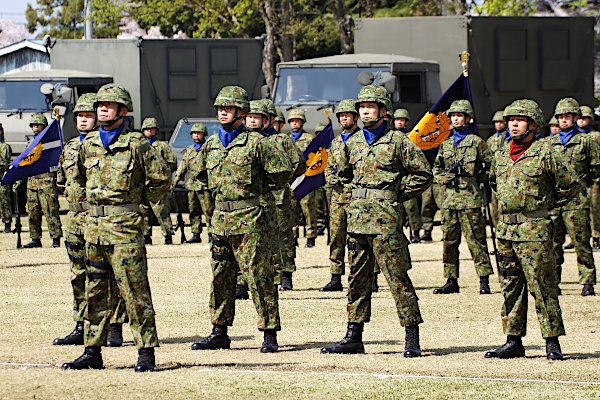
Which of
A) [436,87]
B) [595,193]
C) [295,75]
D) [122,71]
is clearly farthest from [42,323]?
[122,71]

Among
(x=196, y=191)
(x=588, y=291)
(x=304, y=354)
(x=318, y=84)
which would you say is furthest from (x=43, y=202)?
(x=304, y=354)

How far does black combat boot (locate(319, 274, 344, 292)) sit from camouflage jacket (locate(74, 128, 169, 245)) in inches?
207

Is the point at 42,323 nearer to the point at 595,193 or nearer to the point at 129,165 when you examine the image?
the point at 129,165

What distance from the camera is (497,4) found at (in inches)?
1428

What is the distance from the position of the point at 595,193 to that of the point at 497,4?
59.6ft

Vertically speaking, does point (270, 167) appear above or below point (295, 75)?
below

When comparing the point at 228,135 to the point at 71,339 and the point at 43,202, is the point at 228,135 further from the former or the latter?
the point at 43,202

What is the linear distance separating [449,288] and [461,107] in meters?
1.93

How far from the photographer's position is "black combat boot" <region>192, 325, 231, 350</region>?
9875 mm

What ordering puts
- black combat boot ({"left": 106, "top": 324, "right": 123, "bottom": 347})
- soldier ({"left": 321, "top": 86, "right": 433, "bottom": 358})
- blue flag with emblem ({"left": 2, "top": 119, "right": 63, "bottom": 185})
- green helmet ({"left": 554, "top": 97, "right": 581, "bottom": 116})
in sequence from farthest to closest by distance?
1. blue flag with emblem ({"left": 2, "top": 119, "right": 63, "bottom": 185})
2. green helmet ({"left": 554, "top": 97, "right": 581, "bottom": 116})
3. black combat boot ({"left": 106, "top": 324, "right": 123, "bottom": 347})
4. soldier ({"left": 321, "top": 86, "right": 433, "bottom": 358})

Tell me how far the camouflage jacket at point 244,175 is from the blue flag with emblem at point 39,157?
21.5ft

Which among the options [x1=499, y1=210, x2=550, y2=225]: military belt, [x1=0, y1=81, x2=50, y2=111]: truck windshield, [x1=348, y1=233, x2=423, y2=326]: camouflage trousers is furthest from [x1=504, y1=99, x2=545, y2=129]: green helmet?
[x1=0, y1=81, x2=50, y2=111]: truck windshield

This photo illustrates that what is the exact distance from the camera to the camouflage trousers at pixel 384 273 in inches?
376

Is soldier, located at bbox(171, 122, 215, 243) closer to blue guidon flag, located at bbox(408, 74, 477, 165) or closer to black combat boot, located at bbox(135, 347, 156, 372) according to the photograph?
blue guidon flag, located at bbox(408, 74, 477, 165)
